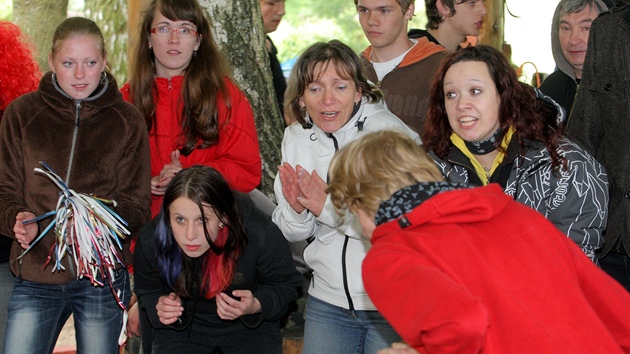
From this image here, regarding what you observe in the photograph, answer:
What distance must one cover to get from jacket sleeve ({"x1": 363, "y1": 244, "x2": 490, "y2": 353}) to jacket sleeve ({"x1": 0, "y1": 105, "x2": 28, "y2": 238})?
196cm

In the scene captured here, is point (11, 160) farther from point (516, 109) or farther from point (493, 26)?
point (493, 26)

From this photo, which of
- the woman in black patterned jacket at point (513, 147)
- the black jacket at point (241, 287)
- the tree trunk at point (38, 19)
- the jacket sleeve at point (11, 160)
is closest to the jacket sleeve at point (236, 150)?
the black jacket at point (241, 287)

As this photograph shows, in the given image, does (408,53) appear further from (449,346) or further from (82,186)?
(449,346)

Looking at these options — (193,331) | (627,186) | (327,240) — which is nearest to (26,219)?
(193,331)

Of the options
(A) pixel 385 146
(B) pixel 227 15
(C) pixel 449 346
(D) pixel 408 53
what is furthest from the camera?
(B) pixel 227 15

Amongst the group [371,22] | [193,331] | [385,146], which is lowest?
[193,331]

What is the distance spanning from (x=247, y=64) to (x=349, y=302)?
7.50 feet

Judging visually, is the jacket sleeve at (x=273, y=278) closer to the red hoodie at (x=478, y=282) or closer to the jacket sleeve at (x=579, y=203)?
the jacket sleeve at (x=579, y=203)

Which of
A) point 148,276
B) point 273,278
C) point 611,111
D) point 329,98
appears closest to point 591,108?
point 611,111

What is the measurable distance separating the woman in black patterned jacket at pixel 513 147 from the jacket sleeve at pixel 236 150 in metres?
0.98

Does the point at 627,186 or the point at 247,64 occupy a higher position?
the point at 247,64

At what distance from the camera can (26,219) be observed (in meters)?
3.59

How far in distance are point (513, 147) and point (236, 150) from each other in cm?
141

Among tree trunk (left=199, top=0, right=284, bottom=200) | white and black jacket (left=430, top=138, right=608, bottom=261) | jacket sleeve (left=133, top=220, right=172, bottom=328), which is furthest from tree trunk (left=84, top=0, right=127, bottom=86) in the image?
white and black jacket (left=430, top=138, right=608, bottom=261)
